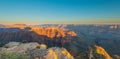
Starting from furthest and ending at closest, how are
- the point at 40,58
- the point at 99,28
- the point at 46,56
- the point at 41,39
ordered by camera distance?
the point at 99,28, the point at 41,39, the point at 46,56, the point at 40,58

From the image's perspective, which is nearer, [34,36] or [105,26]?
[34,36]

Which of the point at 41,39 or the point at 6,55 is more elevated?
the point at 6,55

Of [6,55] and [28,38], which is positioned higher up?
[6,55]

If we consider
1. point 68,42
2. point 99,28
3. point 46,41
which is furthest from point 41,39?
point 99,28

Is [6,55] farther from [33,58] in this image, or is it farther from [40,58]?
[40,58]

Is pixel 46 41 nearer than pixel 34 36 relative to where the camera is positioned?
Yes

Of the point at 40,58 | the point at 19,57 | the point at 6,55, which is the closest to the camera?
the point at 6,55

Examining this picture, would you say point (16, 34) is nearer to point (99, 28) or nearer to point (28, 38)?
point (28, 38)

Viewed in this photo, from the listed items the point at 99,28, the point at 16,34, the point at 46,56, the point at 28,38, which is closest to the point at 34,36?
the point at 28,38

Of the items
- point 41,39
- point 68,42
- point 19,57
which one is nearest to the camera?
point 19,57
